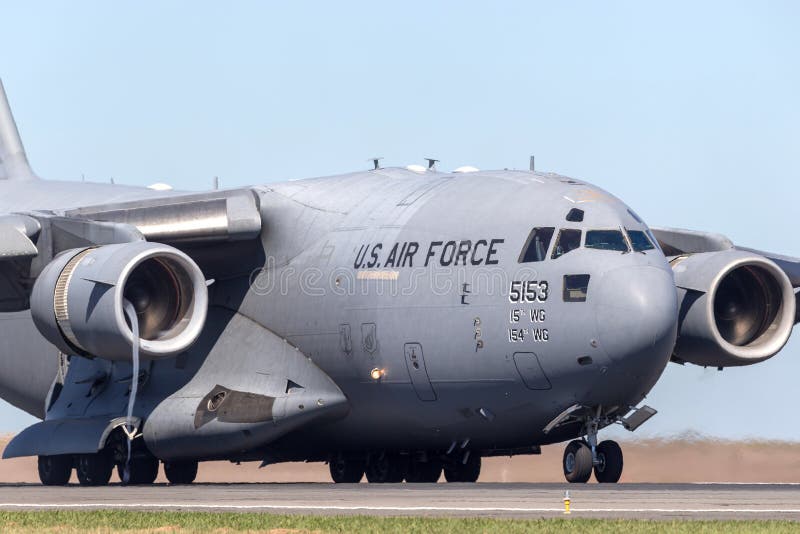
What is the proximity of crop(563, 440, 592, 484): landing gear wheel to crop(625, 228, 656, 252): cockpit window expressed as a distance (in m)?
2.47

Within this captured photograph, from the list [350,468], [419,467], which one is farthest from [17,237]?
[419,467]

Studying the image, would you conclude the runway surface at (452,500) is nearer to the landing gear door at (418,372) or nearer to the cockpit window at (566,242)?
the landing gear door at (418,372)

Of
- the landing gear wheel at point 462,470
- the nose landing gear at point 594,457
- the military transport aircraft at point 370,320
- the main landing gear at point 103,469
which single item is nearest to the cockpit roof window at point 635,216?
the military transport aircraft at point 370,320

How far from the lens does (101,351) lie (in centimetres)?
1980

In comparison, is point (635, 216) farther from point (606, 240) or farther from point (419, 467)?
point (419, 467)

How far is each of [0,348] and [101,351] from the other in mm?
6147

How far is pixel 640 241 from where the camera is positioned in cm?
1961

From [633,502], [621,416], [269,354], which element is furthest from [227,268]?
[633,502]

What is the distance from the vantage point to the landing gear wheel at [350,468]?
2300 centimetres

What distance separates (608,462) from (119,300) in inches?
246

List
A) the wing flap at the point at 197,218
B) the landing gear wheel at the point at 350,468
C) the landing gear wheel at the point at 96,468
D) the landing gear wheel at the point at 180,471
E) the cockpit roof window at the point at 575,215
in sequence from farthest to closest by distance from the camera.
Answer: the landing gear wheel at the point at 180,471
the landing gear wheel at the point at 350,468
the landing gear wheel at the point at 96,468
the wing flap at the point at 197,218
the cockpit roof window at the point at 575,215

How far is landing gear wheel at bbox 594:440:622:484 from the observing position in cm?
1934

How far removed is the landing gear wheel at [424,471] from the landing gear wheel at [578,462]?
3.53 meters

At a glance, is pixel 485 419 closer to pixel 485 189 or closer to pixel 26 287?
pixel 485 189
